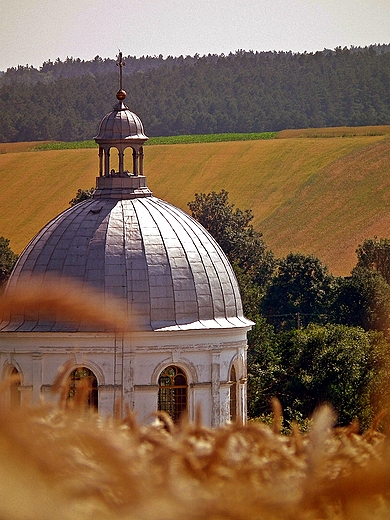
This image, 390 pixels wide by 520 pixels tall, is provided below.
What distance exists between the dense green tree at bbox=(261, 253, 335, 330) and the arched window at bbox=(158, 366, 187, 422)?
3698 centimetres

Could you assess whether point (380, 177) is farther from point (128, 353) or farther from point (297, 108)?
point (128, 353)

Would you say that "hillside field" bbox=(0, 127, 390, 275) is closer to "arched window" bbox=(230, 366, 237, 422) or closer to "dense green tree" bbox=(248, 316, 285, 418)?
"dense green tree" bbox=(248, 316, 285, 418)

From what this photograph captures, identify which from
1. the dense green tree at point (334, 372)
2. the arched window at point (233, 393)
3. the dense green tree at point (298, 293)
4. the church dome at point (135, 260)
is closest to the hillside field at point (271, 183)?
the dense green tree at point (298, 293)

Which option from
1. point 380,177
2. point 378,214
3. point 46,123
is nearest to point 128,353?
point 378,214

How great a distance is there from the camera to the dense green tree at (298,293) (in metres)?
75.6

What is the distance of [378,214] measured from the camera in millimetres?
97812

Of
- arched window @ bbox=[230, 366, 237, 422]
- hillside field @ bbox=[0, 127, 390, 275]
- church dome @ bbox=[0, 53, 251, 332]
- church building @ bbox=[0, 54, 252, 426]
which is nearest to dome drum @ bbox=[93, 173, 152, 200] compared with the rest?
church dome @ bbox=[0, 53, 251, 332]

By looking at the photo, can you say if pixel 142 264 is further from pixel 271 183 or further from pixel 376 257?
pixel 271 183

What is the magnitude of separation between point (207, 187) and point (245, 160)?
938 cm

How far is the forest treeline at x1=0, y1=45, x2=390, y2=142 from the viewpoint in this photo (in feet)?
410

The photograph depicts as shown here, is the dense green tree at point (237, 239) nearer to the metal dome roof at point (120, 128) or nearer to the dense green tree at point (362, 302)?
the dense green tree at point (362, 302)

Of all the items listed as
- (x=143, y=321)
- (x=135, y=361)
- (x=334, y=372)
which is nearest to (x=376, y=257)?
(x=334, y=372)

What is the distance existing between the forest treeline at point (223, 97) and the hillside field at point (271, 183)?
9.87 m

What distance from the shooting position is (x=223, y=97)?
468 ft
